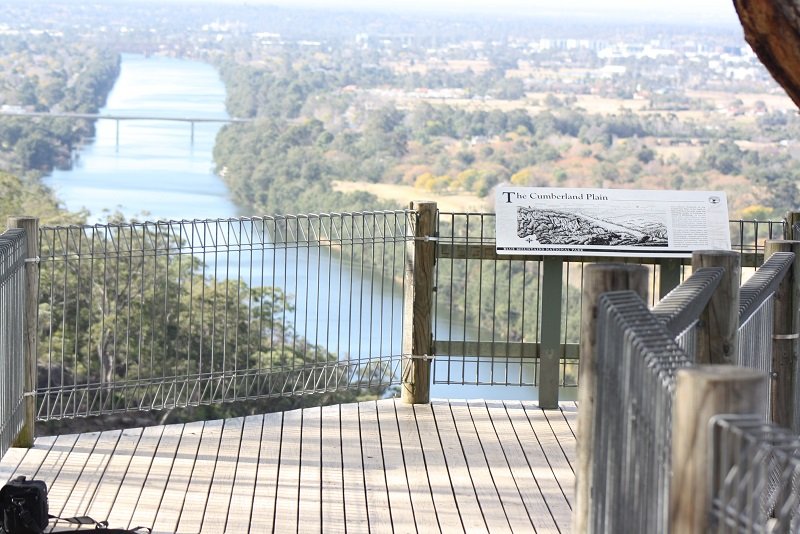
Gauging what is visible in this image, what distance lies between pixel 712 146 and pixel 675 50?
33.4m

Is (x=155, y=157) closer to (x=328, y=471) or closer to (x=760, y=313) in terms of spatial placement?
(x=328, y=471)

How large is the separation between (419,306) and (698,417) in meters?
5.73

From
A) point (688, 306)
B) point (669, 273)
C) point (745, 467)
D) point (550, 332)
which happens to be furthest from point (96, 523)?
Result: point (669, 273)

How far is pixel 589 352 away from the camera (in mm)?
3281

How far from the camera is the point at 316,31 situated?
95.2m

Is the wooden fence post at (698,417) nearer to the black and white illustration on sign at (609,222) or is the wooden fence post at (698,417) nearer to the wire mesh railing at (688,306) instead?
the wire mesh railing at (688,306)

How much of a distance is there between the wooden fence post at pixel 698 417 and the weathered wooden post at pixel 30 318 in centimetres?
504

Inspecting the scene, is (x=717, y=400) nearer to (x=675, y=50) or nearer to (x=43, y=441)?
(x=43, y=441)

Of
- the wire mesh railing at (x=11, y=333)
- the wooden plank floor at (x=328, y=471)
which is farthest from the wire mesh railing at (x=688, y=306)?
the wire mesh railing at (x=11, y=333)

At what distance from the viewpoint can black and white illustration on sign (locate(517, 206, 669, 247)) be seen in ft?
24.9

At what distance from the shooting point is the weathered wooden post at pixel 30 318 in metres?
6.55

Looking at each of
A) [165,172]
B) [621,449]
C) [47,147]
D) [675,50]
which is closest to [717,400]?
[621,449]

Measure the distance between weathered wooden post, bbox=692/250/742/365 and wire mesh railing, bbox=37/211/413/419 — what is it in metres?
2.66

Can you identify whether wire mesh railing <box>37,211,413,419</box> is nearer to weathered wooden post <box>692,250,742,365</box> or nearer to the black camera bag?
the black camera bag
